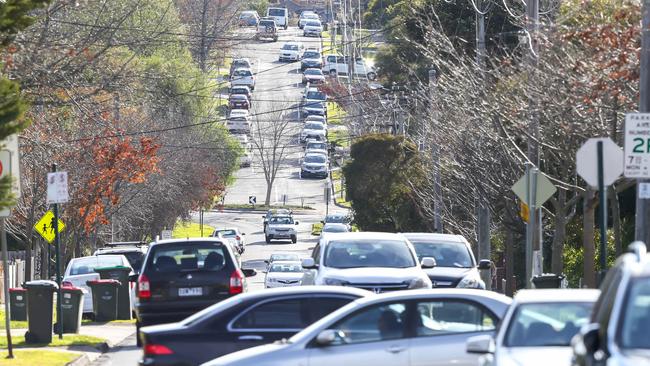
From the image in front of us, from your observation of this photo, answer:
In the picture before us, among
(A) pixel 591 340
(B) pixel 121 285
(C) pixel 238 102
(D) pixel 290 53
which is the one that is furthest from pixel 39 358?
(D) pixel 290 53

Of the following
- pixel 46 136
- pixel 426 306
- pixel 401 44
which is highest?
pixel 401 44

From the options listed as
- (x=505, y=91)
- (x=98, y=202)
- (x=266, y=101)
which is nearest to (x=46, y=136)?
(x=98, y=202)

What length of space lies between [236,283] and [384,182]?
34.6 metres

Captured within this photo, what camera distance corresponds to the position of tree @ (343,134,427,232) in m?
54.0

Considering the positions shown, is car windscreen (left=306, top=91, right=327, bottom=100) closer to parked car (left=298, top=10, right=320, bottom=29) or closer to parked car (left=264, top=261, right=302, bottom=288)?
parked car (left=298, top=10, right=320, bottom=29)

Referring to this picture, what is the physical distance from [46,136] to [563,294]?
88.0ft

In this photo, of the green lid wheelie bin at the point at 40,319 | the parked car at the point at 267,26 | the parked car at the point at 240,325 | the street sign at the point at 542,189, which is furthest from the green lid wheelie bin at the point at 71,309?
the parked car at the point at 267,26

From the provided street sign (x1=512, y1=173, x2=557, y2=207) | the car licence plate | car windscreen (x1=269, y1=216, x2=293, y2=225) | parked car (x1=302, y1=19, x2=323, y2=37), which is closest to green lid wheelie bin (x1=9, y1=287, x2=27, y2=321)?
the car licence plate

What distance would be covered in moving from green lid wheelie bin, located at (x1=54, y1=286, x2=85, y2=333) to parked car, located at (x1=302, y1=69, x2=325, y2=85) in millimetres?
83285

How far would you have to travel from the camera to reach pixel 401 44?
6369 centimetres

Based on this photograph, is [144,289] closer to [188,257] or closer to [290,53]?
[188,257]

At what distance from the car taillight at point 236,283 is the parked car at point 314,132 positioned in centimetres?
8070

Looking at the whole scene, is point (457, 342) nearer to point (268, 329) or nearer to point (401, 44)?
point (268, 329)

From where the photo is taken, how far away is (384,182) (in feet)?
181
